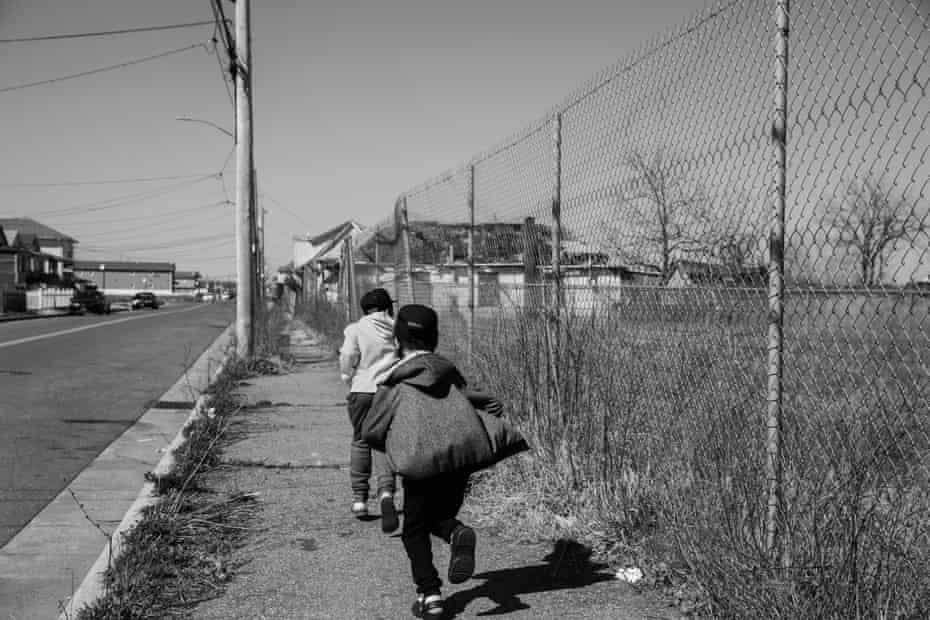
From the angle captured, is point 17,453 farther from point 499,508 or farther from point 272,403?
point 499,508

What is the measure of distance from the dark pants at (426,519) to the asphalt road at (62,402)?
261 centimetres

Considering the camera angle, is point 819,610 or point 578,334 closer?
point 819,610

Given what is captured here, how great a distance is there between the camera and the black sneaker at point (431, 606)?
3.64m

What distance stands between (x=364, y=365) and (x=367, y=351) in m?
0.09

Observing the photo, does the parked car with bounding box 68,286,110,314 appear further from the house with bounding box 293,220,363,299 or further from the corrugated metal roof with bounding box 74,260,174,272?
the corrugated metal roof with bounding box 74,260,174,272

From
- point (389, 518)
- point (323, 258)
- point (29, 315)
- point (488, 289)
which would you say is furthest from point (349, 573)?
point (29, 315)

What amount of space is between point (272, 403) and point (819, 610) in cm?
807

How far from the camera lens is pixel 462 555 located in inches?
143

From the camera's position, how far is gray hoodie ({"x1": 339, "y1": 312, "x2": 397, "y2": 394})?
5473mm

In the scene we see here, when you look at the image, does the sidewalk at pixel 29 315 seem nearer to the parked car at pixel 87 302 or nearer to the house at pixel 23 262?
the parked car at pixel 87 302

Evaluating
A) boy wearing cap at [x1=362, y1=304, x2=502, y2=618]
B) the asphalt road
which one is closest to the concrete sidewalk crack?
the asphalt road

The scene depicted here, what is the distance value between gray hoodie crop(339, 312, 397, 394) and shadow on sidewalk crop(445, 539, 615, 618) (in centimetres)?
160

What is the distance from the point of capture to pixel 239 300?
14.6 m

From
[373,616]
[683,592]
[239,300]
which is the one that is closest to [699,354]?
[683,592]
